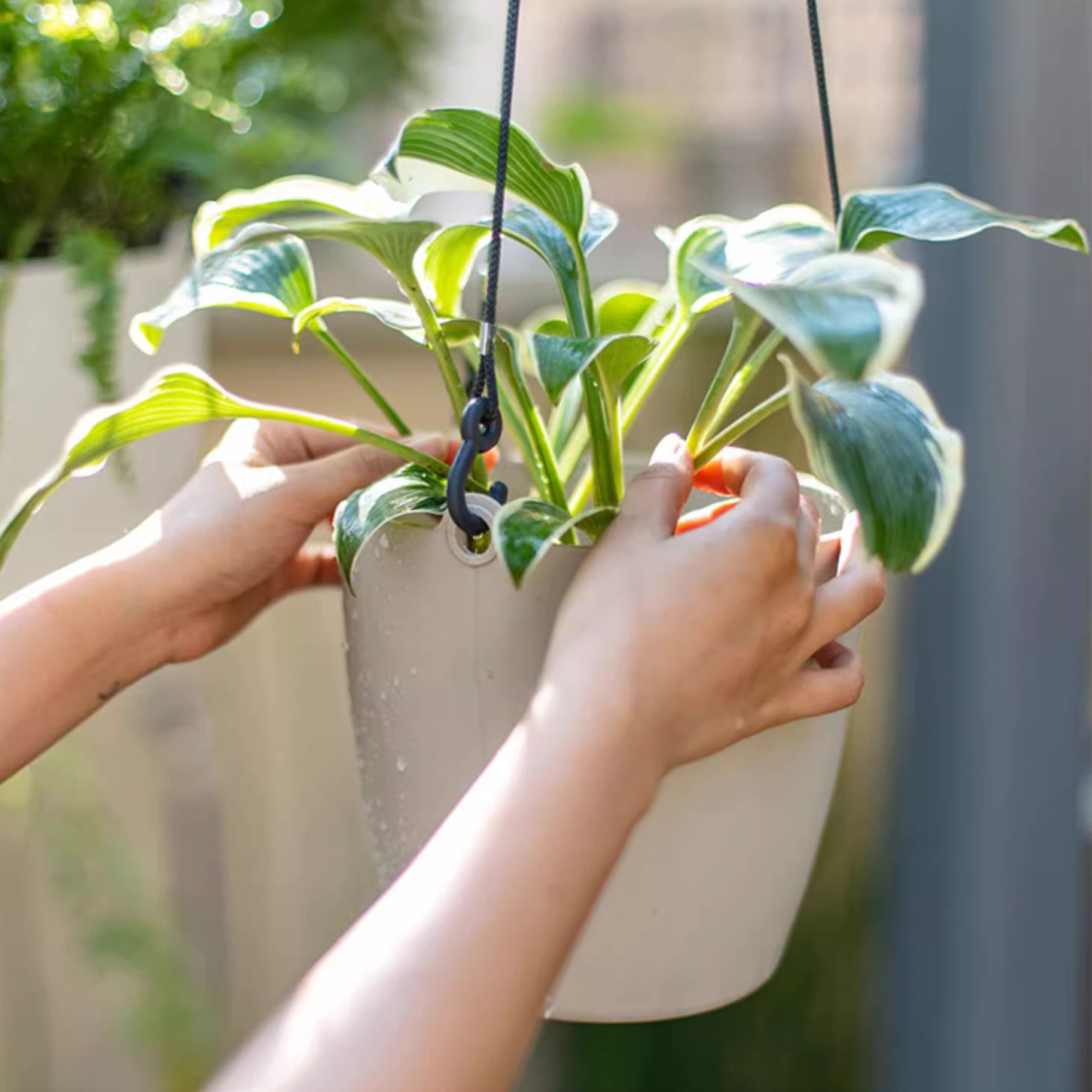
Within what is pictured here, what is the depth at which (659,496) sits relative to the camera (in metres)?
0.46

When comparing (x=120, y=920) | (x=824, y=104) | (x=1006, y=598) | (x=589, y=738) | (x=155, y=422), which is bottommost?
(x=120, y=920)

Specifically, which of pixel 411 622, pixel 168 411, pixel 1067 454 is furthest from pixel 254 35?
pixel 1067 454

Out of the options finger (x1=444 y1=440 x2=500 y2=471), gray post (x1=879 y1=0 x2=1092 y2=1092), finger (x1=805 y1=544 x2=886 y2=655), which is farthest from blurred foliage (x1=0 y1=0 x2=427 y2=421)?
gray post (x1=879 y1=0 x2=1092 y2=1092)

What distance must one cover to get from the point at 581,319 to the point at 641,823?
0.72 feet

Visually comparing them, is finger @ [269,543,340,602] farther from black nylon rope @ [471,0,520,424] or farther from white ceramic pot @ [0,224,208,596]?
black nylon rope @ [471,0,520,424]

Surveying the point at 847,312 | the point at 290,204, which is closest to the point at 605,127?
the point at 290,204

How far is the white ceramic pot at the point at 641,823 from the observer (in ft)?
1.60

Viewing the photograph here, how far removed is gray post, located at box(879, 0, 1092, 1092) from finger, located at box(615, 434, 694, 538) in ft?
2.59

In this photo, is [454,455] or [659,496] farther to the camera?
[454,455]

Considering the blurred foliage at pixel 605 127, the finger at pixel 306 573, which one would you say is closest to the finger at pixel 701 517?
the finger at pixel 306 573

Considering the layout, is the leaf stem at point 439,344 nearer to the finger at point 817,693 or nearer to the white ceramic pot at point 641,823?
the white ceramic pot at point 641,823

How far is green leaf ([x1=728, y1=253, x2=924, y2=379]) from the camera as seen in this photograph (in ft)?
1.09

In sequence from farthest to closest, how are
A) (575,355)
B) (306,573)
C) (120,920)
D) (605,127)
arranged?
(605,127) → (120,920) → (306,573) → (575,355)

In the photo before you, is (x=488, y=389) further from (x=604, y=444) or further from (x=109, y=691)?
(x=109, y=691)
